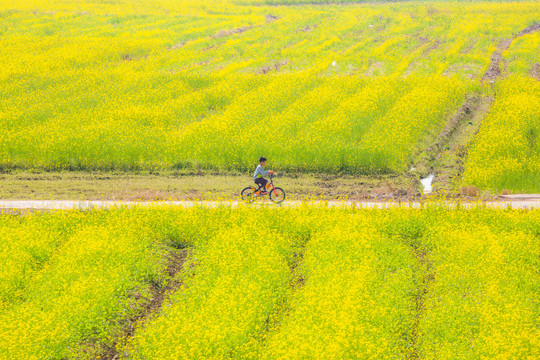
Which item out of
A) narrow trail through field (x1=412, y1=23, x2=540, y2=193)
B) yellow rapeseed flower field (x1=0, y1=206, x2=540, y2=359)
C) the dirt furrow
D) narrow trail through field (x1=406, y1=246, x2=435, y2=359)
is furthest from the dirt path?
narrow trail through field (x1=406, y1=246, x2=435, y2=359)

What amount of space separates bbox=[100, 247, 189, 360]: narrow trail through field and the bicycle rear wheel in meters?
3.35

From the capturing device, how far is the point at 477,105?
33281 mm

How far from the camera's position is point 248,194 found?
19797 millimetres

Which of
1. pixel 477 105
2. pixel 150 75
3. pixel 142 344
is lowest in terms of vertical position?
pixel 142 344

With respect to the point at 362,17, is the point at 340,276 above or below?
below

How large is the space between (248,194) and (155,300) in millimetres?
A: 6162

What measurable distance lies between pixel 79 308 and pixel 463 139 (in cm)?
2192

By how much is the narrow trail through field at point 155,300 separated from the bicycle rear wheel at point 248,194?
3.35m

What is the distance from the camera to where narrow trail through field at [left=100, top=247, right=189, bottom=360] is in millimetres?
12930

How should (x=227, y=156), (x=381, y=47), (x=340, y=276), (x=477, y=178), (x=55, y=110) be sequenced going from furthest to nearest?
1. (x=381, y=47)
2. (x=55, y=110)
3. (x=227, y=156)
4. (x=477, y=178)
5. (x=340, y=276)

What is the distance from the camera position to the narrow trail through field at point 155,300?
1293 centimetres

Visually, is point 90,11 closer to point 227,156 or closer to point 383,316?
point 227,156

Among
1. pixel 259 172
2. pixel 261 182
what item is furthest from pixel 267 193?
pixel 259 172

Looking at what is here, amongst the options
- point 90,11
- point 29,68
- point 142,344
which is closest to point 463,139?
point 142,344
